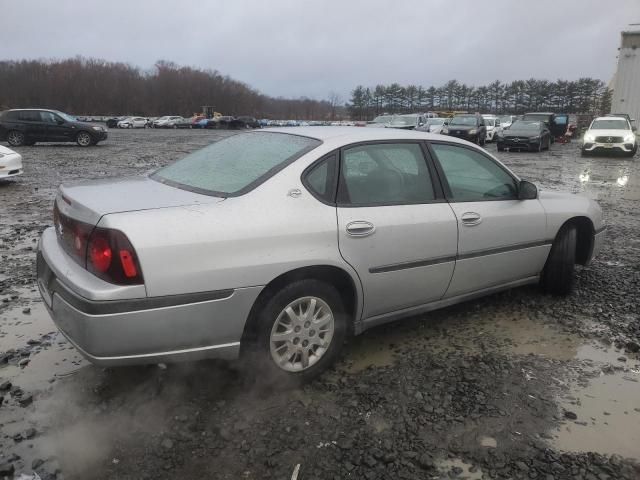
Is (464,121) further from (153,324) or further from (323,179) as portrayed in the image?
(153,324)

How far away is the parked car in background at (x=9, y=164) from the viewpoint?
10.3 m

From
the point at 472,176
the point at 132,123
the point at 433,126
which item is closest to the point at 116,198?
the point at 472,176

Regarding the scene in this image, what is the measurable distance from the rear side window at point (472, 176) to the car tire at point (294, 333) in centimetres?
125

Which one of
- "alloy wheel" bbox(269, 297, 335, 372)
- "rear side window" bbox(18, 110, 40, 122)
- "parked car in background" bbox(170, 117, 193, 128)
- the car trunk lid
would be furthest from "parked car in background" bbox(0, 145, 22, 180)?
"parked car in background" bbox(170, 117, 193, 128)

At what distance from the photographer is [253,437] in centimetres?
261

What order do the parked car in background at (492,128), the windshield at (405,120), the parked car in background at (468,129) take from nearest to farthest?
the parked car in background at (468,129) < the windshield at (405,120) < the parked car in background at (492,128)

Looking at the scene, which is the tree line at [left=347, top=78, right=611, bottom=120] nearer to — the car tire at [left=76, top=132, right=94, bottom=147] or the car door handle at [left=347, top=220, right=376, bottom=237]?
the car tire at [left=76, top=132, right=94, bottom=147]

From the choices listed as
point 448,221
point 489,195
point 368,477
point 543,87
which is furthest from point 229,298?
point 543,87

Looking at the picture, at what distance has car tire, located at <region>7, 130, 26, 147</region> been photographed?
2055 cm

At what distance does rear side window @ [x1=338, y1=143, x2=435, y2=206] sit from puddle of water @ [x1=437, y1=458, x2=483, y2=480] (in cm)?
150

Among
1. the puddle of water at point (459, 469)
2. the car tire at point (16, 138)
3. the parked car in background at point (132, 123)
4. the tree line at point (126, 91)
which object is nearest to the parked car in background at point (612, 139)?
the puddle of water at point (459, 469)

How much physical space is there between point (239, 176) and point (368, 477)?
1805mm

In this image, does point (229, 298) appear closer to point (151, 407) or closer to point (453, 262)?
point (151, 407)

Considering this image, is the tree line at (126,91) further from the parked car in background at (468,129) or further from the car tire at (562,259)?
the car tire at (562,259)
